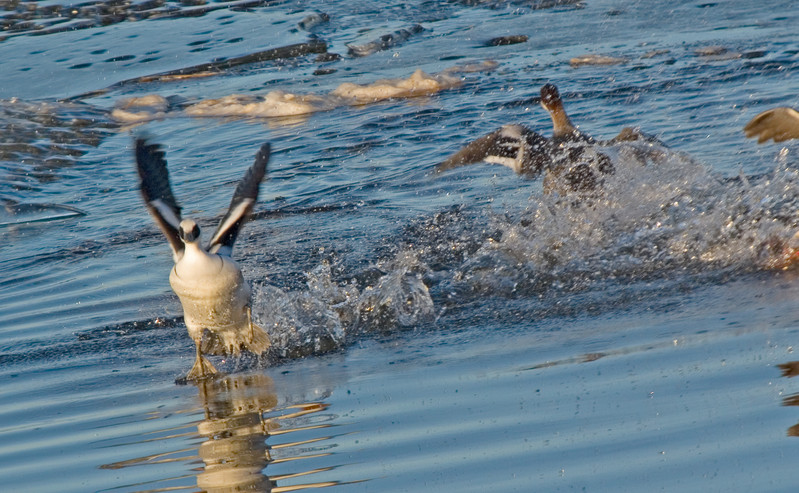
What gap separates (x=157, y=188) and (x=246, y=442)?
1954 millimetres

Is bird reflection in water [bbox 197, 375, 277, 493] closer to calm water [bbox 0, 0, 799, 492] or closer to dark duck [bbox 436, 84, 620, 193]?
calm water [bbox 0, 0, 799, 492]

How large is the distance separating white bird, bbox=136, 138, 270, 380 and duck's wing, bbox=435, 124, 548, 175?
2646 mm

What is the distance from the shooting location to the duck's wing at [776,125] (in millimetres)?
6289

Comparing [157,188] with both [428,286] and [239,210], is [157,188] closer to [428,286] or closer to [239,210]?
[239,210]

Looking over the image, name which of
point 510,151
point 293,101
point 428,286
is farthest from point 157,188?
point 293,101

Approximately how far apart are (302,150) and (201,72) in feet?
13.4

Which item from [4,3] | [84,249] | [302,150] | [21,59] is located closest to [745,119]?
[302,150]

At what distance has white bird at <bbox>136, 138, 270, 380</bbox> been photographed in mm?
5316

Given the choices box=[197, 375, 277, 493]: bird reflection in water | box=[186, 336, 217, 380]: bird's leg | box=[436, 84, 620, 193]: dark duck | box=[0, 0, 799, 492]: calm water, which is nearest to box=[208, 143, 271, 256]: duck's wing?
box=[0, 0, 799, 492]: calm water

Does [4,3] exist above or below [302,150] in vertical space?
above

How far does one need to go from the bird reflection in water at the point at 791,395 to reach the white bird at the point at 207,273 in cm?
254

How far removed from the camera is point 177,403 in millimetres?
4680

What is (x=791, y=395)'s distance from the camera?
3.68m

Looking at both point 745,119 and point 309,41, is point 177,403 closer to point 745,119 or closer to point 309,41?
point 745,119
